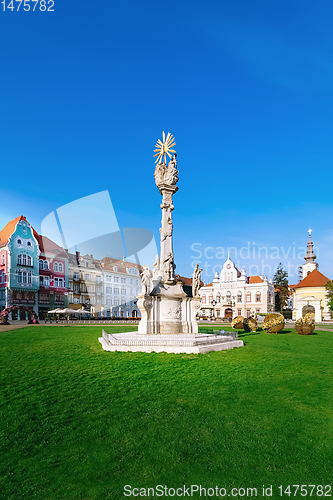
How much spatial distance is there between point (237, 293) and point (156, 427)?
72352mm

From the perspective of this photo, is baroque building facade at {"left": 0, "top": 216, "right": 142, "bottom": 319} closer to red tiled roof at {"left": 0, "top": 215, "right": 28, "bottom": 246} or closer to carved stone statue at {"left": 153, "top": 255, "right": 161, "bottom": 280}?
red tiled roof at {"left": 0, "top": 215, "right": 28, "bottom": 246}

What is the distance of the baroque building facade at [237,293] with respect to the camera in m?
72.4

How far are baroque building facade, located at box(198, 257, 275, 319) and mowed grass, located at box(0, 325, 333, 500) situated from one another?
62.7m

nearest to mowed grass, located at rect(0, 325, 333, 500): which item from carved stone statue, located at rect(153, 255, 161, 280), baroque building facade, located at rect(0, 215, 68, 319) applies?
carved stone statue, located at rect(153, 255, 161, 280)

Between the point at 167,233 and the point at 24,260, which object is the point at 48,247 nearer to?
the point at 24,260

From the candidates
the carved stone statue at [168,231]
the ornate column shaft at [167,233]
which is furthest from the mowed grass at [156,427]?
the carved stone statue at [168,231]

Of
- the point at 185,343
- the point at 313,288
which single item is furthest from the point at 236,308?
the point at 185,343

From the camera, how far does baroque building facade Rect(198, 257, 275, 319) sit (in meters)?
72.4

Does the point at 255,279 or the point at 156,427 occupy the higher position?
the point at 255,279

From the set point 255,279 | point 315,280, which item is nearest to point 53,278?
point 255,279

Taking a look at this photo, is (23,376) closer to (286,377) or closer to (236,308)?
(286,377)

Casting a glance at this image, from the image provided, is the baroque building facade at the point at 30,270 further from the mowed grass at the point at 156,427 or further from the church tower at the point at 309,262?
the church tower at the point at 309,262

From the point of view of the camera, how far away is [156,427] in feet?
19.6

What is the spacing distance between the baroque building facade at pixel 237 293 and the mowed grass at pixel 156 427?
62745 mm
